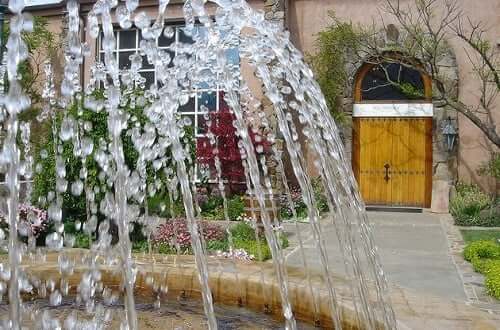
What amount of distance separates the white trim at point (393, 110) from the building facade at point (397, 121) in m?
0.02

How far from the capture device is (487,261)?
5.89 meters

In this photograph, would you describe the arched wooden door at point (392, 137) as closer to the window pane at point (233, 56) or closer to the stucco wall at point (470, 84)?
the stucco wall at point (470, 84)

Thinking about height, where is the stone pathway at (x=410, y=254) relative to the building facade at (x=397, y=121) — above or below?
below

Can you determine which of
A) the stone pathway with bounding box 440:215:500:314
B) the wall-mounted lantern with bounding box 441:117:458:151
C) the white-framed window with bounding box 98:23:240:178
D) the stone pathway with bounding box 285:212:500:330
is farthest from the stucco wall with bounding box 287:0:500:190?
the white-framed window with bounding box 98:23:240:178

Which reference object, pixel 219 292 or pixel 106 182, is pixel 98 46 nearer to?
pixel 106 182

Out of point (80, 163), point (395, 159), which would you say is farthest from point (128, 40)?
point (395, 159)

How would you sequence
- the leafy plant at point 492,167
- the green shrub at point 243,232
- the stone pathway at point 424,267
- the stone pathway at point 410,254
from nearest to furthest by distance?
the stone pathway at point 424,267
the stone pathway at point 410,254
the green shrub at point 243,232
the leafy plant at point 492,167

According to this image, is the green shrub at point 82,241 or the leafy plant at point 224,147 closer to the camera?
the green shrub at point 82,241

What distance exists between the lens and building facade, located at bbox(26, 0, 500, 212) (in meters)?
11.1

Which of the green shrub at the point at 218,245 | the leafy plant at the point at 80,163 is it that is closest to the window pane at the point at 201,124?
the leafy plant at the point at 80,163

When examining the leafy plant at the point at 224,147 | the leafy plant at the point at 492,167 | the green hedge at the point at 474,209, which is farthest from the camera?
the leafy plant at the point at 224,147

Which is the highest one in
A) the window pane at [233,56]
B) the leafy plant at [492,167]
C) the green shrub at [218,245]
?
the window pane at [233,56]

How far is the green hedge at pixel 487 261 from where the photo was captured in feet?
15.8

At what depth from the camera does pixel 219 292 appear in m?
4.28
